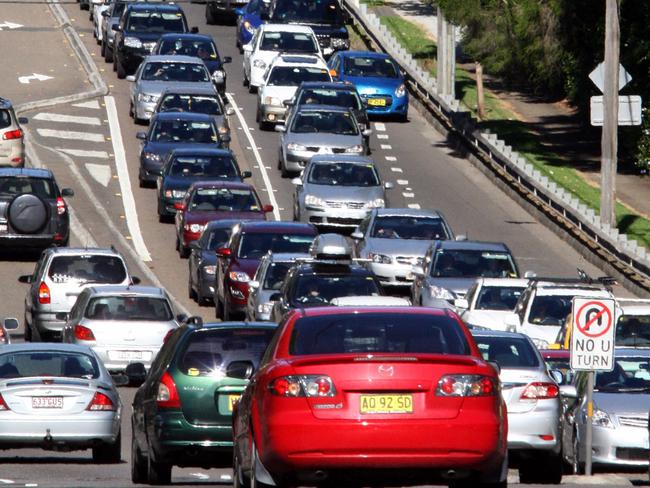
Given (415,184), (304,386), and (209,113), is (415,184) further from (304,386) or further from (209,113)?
(304,386)

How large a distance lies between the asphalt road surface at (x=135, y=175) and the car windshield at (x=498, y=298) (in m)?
5.05

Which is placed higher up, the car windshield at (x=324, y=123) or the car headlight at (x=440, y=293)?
the car headlight at (x=440, y=293)

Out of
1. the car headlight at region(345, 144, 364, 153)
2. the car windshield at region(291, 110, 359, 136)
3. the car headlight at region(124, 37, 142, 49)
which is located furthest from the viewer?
the car headlight at region(124, 37, 142, 49)

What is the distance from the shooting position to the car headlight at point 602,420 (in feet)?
64.7

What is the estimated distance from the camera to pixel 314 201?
37.9m

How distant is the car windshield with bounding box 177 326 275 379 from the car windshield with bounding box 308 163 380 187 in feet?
72.3

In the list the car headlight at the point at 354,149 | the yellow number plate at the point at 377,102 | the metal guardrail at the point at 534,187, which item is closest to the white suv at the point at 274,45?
the yellow number plate at the point at 377,102

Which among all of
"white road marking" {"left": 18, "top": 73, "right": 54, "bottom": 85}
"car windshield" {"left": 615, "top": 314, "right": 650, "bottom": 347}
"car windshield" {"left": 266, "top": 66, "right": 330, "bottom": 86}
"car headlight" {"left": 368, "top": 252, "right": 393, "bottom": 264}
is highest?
"car windshield" {"left": 615, "top": 314, "right": 650, "bottom": 347}

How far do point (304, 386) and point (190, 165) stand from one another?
27.9 m

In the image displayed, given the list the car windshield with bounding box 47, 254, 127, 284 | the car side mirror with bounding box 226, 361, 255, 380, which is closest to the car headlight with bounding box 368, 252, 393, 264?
the car windshield with bounding box 47, 254, 127, 284

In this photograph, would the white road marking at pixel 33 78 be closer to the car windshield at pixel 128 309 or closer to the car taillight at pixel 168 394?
the car windshield at pixel 128 309

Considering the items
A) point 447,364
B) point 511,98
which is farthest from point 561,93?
point 447,364

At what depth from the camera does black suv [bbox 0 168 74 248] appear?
34906 mm

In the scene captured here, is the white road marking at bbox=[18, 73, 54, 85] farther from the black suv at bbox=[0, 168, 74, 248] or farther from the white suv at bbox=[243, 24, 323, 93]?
the black suv at bbox=[0, 168, 74, 248]
